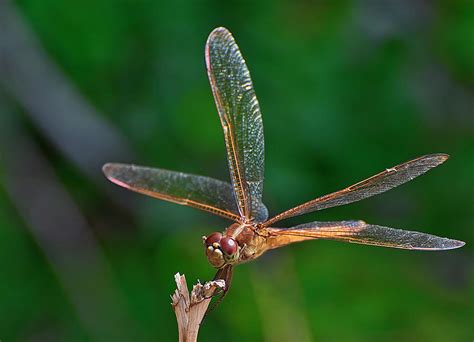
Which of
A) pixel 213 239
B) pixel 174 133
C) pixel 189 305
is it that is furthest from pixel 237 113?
pixel 174 133

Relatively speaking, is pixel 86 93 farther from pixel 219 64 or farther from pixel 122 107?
pixel 219 64

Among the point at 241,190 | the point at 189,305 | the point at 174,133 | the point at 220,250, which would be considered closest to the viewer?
the point at 189,305

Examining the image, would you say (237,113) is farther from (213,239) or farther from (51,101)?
(51,101)

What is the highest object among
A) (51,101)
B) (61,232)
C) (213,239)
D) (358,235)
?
(51,101)

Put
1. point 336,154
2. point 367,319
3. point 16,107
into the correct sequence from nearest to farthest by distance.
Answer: point 367,319 → point 336,154 → point 16,107

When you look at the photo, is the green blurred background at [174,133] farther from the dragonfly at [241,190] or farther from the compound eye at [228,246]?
the compound eye at [228,246]

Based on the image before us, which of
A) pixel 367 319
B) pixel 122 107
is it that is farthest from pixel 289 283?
pixel 122 107

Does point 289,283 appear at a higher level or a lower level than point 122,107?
lower
